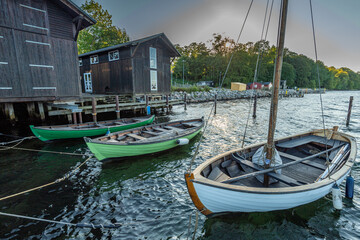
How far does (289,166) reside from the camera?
6836mm

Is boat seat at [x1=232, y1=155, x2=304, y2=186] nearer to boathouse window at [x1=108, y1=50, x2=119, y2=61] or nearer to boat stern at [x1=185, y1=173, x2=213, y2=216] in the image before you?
boat stern at [x1=185, y1=173, x2=213, y2=216]

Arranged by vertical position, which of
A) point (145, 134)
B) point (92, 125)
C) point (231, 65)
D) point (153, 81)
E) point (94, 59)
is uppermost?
A: point (231, 65)

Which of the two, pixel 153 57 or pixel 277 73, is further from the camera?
pixel 153 57

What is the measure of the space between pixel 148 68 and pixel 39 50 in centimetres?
1154

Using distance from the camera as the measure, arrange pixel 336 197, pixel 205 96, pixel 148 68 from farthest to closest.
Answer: pixel 205 96
pixel 148 68
pixel 336 197

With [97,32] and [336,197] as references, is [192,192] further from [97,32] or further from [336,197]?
[97,32]

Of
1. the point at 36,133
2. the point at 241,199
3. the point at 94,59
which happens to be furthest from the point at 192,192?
the point at 94,59

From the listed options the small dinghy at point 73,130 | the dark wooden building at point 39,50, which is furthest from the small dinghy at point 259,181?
the dark wooden building at point 39,50

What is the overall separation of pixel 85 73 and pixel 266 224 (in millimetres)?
29841

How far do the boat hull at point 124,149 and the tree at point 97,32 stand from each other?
4178 cm

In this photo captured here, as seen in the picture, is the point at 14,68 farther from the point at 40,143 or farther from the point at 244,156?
the point at 244,156

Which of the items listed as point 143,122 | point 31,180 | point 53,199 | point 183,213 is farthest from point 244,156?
point 143,122

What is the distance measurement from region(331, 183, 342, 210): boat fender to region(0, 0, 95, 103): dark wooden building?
654 inches

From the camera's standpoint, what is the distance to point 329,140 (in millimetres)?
8586
